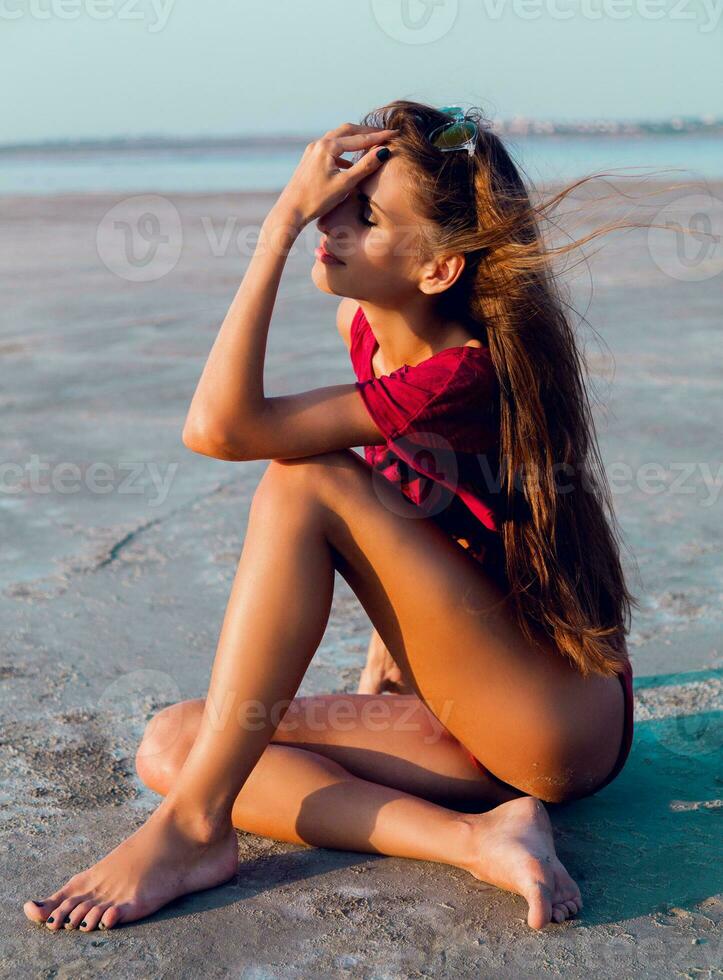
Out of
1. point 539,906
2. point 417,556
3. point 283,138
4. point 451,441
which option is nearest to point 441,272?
point 451,441

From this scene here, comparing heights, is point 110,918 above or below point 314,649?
below

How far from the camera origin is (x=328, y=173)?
2234mm

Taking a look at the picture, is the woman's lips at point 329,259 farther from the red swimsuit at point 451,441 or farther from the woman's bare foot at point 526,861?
the woman's bare foot at point 526,861

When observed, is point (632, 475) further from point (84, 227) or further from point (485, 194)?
point (84, 227)

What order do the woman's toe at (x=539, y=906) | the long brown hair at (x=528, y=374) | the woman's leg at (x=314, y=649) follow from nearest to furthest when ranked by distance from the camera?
the woman's toe at (x=539, y=906)
the woman's leg at (x=314, y=649)
the long brown hair at (x=528, y=374)

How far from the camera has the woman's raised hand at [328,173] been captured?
223 centimetres

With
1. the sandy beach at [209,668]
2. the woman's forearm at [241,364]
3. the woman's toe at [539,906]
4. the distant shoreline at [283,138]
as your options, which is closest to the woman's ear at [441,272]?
the woman's forearm at [241,364]

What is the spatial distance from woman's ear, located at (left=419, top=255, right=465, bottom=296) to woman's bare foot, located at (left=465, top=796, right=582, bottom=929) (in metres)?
0.93

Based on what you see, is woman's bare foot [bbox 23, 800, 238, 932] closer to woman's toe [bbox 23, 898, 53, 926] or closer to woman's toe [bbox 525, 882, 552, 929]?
woman's toe [bbox 23, 898, 53, 926]

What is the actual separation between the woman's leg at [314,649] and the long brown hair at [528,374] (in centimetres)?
9

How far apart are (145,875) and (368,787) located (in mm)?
437

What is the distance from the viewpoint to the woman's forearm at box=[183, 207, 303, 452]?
6.99ft

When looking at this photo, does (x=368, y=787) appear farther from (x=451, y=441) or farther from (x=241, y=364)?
(x=241, y=364)

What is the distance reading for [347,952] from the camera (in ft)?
6.15
